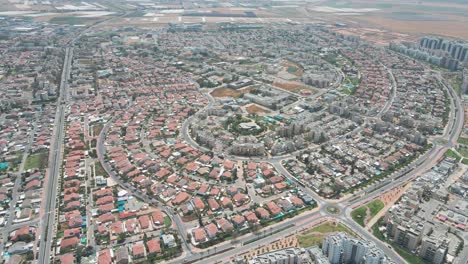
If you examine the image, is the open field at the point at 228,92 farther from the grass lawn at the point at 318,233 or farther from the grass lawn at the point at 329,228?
the grass lawn at the point at 318,233

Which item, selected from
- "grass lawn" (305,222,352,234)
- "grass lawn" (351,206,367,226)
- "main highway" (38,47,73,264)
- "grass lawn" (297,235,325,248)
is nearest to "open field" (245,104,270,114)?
"grass lawn" (351,206,367,226)

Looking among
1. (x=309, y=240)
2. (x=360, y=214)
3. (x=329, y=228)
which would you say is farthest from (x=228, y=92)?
(x=309, y=240)

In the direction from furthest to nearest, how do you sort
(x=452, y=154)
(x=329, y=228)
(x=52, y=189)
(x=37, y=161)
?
(x=452, y=154), (x=37, y=161), (x=52, y=189), (x=329, y=228)

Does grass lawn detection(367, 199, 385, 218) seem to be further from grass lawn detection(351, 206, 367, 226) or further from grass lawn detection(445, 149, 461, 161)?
grass lawn detection(445, 149, 461, 161)

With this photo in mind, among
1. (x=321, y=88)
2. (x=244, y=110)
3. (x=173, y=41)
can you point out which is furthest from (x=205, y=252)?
(x=173, y=41)

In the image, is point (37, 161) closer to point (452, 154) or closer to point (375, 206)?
point (375, 206)

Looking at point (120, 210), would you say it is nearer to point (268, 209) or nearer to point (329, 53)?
point (268, 209)
